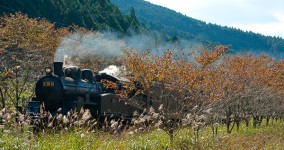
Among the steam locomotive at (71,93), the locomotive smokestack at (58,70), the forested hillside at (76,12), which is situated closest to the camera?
the steam locomotive at (71,93)

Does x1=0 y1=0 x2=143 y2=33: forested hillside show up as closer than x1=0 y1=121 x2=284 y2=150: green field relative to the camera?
No

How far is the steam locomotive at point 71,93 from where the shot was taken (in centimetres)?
1560

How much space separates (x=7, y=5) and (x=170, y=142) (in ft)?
187

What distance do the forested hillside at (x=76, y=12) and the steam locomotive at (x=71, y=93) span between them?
44.0 metres

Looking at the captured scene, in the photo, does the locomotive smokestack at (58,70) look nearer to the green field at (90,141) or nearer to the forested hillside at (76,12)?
the green field at (90,141)

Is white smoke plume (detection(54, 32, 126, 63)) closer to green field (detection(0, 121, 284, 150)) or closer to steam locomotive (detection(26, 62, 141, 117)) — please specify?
steam locomotive (detection(26, 62, 141, 117))

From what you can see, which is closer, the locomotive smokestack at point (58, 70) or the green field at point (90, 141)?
the green field at point (90, 141)

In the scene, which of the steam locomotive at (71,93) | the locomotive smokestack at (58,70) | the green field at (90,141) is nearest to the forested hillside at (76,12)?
the steam locomotive at (71,93)

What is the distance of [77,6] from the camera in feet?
277

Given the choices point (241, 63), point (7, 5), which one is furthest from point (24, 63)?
point (7, 5)

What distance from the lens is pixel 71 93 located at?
52.6ft

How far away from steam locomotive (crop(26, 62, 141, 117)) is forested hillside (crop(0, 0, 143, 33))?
43954 millimetres

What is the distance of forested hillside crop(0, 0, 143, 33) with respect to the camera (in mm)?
67312

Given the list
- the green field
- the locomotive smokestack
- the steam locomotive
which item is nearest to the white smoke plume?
the steam locomotive
